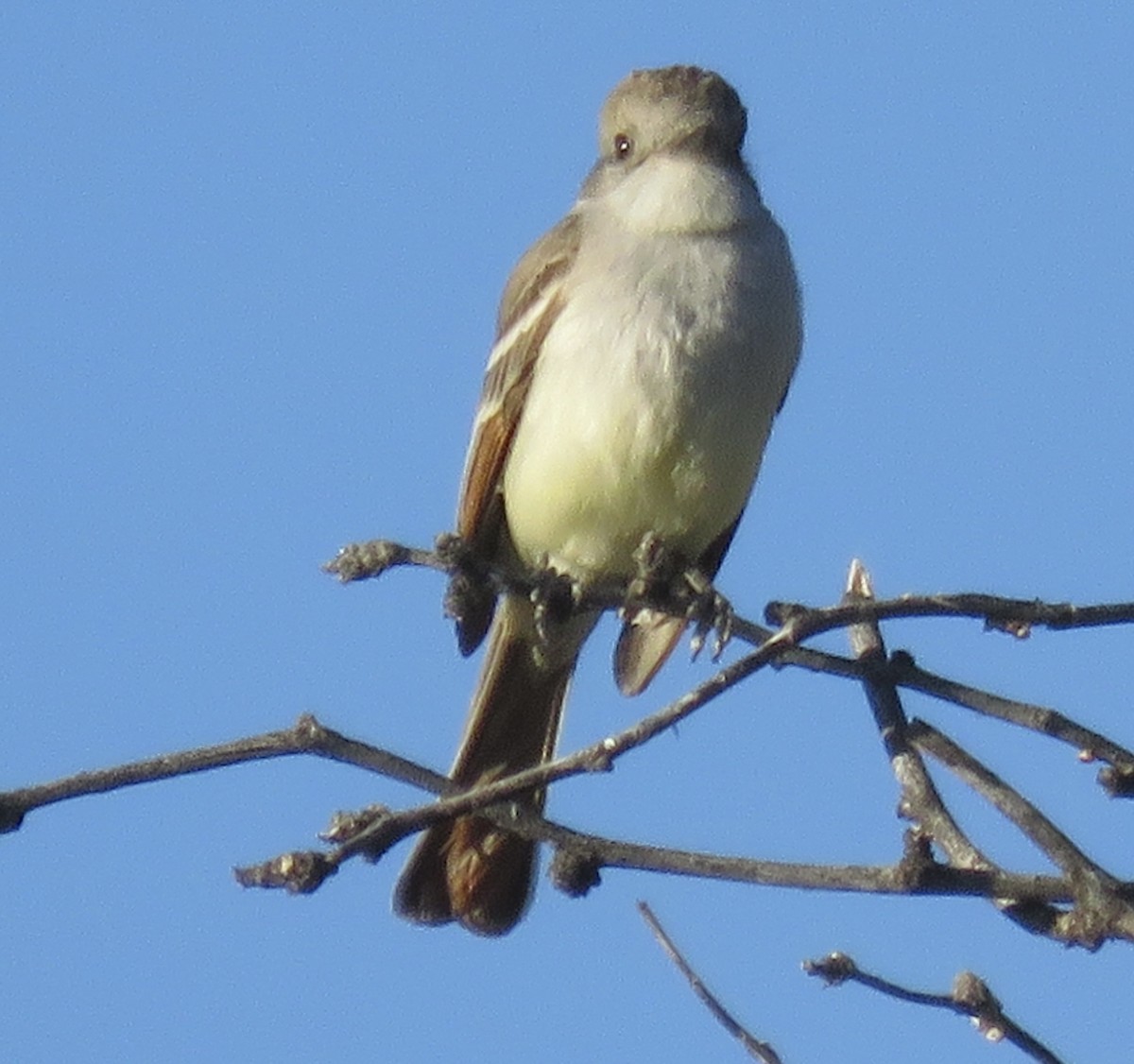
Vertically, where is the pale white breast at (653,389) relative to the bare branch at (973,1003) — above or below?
above

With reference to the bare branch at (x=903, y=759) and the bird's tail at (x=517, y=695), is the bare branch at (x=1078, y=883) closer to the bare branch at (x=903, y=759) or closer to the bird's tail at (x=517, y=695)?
the bare branch at (x=903, y=759)

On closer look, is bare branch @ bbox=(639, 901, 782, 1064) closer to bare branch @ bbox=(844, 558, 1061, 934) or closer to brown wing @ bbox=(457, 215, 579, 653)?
bare branch @ bbox=(844, 558, 1061, 934)

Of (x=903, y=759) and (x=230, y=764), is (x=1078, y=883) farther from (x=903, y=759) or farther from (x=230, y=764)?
(x=230, y=764)

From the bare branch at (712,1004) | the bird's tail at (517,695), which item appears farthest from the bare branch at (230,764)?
the bird's tail at (517,695)

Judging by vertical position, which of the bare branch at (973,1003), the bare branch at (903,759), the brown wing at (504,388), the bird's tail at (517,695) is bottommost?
the bare branch at (973,1003)

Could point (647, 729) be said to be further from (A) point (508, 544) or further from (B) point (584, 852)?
(A) point (508, 544)

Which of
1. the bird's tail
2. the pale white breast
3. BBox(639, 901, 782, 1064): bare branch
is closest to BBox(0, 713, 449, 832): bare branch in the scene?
BBox(639, 901, 782, 1064): bare branch

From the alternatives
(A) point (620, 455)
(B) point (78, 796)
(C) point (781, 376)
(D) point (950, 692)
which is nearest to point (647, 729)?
(D) point (950, 692)

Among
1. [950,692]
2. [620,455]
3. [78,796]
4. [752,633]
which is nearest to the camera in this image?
[78,796]
